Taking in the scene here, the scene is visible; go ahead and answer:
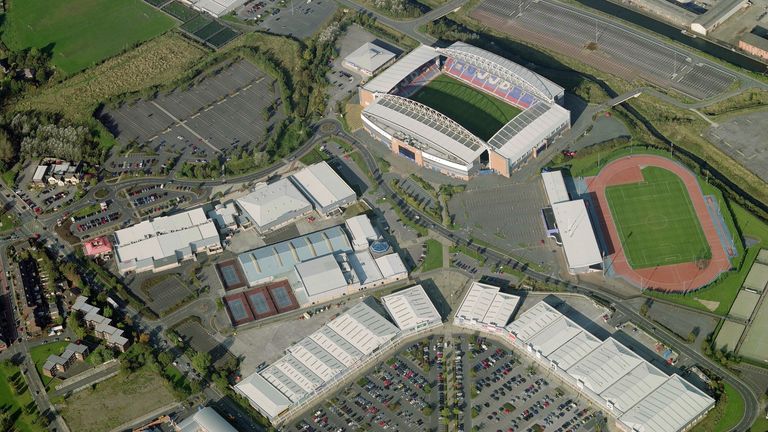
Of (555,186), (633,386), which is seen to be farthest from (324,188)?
(633,386)

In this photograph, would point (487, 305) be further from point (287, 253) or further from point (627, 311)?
point (287, 253)

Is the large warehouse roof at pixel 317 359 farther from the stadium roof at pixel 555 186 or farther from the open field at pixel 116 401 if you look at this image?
the stadium roof at pixel 555 186

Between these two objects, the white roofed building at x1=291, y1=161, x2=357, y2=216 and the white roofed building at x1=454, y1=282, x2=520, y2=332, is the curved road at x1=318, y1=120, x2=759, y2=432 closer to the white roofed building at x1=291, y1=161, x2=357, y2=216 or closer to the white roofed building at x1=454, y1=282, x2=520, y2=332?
the white roofed building at x1=291, y1=161, x2=357, y2=216

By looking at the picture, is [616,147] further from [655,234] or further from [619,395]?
[619,395]

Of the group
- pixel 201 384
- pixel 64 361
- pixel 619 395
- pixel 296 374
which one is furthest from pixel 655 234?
pixel 64 361

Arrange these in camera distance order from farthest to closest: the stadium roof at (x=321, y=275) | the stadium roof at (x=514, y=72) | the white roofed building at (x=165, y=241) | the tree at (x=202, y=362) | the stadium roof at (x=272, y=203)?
the stadium roof at (x=514, y=72)
the stadium roof at (x=272, y=203)
the white roofed building at (x=165, y=241)
the stadium roof at (x=321, y=275)
the tree at (x=202, y=362)

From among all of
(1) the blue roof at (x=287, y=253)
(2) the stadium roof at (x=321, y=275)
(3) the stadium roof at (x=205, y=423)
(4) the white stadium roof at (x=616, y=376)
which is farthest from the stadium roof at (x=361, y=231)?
(3) the stadium roof at (x=205, y=423)
